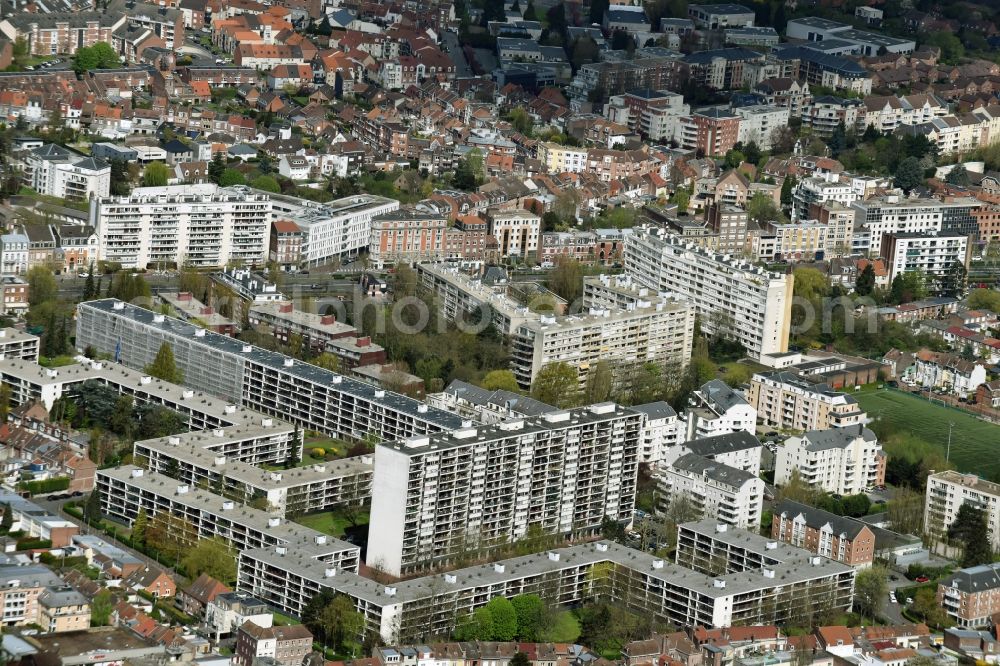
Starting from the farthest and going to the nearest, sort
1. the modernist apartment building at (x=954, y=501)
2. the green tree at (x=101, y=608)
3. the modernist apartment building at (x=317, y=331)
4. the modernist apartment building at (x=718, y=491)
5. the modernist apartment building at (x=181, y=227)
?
1. the modernist apartment building at (x=181, y=227)
2. the modernist apartment building at (x=317, y=331)
3. the modernist apartment building at (x=954, y=501)
4. the modernist apartment building at (x=718, y=491)
5. the green tree at (x=101, y=608)

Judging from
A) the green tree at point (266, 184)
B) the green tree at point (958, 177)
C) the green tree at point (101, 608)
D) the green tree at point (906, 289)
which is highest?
the green tree at point (958, 177)

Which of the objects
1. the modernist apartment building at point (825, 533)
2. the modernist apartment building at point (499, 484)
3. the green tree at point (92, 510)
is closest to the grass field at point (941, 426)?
the modernist apartment building at point (825, 533)

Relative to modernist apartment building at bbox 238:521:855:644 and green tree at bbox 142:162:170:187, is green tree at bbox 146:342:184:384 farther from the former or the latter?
green tree at bbox 142:162:170:187

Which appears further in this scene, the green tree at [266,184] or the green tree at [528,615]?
the green tree at [266,184]

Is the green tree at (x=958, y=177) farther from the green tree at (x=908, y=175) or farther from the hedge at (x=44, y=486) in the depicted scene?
the hedge at (x=44, y=486)

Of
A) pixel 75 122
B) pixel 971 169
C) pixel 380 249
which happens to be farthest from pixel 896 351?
pixel 75 122

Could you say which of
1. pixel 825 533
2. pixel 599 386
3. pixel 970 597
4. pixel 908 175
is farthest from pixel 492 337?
pixel 908 175
